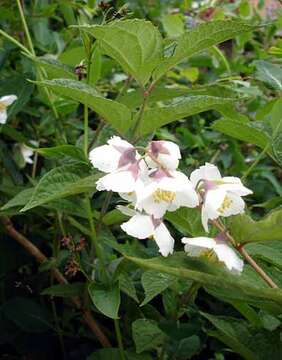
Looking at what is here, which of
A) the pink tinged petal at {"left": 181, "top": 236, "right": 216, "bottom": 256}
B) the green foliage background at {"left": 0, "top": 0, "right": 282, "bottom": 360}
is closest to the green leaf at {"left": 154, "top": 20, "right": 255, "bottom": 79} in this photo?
the green foliage background at {"left": 0, "top": 0, "right": 282, "bottom": 360}

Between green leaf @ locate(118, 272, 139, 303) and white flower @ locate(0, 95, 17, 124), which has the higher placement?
white flower @ locate(0, 95, 17, 124)

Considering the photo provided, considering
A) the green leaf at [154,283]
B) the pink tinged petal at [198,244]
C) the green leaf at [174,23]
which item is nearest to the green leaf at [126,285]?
the green leaf at [154,283]

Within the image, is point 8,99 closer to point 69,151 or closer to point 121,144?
point 69,151

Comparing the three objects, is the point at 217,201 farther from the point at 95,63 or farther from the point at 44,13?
the point at 44,13

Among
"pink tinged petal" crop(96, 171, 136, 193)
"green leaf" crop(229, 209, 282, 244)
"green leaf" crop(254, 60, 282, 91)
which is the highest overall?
"pink tinged petal" crop(96, 171, 136, 193)

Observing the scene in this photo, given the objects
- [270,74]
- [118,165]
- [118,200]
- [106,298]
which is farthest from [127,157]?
[270,74]

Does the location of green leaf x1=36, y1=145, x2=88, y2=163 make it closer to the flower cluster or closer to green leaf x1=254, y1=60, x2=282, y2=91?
the flower cluster
